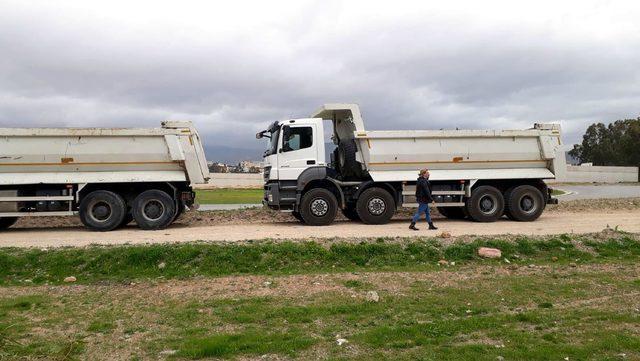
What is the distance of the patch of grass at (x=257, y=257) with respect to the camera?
9664 millimetres

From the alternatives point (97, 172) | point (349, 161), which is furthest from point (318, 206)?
point (97, 172)

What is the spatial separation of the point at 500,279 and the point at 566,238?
3706 millimetres

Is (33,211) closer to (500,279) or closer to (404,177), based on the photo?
(404,177)

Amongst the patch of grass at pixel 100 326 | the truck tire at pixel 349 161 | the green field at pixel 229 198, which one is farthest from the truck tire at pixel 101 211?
the green field at pixel 229 198

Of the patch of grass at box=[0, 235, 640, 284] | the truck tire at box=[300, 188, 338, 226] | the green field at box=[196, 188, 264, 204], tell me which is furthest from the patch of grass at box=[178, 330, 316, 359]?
the green field at box=[196, 188, 264, 204]

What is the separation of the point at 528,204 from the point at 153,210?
11448 millimetres

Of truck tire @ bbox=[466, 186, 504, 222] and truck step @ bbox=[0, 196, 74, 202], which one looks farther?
truck tire @ bbox=[466, 186, 504, 222]

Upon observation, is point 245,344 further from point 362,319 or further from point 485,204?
point 485,204

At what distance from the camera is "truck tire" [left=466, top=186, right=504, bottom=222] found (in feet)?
53.7

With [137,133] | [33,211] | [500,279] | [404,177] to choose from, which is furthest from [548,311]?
[33,211]

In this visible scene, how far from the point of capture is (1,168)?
14789 millimetres

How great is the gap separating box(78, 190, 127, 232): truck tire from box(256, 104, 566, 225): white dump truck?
4235mm

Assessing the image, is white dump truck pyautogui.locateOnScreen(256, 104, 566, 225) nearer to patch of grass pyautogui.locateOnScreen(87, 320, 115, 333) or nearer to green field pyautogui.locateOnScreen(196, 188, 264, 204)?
patch of grass pyautogui.locateOnScreen(87, 320, 115, 333)

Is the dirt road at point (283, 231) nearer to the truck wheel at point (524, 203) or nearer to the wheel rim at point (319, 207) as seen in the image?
the truck wheel at point (524, 203)
